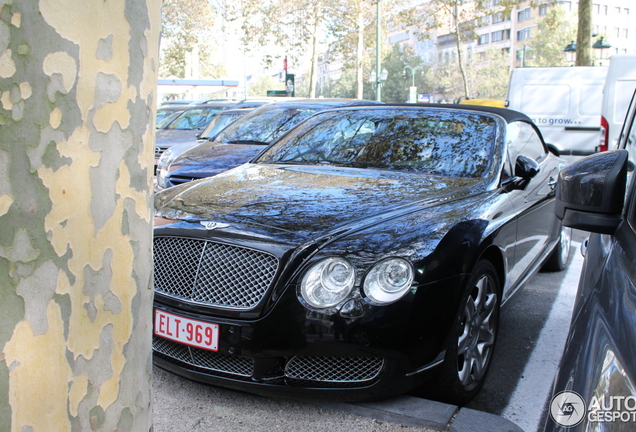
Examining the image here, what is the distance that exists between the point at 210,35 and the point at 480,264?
44.2 m

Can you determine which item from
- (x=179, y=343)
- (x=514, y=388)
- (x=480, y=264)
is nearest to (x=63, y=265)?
(x=179, y=343)

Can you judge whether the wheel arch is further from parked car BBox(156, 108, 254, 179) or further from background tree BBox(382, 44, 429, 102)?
background tree BBox(382, 44, 429, 102)

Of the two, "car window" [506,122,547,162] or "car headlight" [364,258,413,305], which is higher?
"car window" [506,122,547,162]

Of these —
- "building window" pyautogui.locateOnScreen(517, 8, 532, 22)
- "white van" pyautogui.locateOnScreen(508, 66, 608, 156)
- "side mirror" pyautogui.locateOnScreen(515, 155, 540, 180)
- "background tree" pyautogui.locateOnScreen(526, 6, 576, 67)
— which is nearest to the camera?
"side mirror" pyautogui.locateOnScreen(515, 155, 540, 180)

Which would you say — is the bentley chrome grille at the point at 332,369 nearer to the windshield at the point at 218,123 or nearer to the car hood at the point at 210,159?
the car hood at the point at 210,159

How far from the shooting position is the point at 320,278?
266cm

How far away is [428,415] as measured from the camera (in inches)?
106

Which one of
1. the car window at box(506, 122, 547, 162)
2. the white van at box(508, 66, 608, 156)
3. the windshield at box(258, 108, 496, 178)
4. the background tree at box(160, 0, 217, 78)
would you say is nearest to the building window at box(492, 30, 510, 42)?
the background tree at box(160, 0, 217, 78)

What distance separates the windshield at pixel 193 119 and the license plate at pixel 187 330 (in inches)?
433

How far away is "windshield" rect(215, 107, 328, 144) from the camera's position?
321 inches

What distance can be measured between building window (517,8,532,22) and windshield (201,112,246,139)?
84913 mm

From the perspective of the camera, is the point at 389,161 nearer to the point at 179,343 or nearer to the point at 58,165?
the point at 179,343

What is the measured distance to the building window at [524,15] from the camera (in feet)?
287

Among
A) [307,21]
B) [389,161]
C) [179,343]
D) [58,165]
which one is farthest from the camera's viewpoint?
[307,21]
